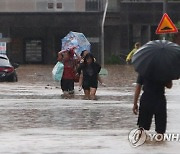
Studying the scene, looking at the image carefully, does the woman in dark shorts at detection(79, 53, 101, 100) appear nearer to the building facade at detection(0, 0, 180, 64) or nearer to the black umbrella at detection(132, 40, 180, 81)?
the black umbrella at detection(132, 40, 180, 81)

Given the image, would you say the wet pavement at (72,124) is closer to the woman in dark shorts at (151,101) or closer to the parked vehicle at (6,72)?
the woman in dark shorts at (151,101)

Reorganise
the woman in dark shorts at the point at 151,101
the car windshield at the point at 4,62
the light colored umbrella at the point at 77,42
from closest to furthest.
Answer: the woman in dark shorts at the point at 151,101 → the car windshield at the point at 4,62 → the light colored umbrella at the point at 77,42

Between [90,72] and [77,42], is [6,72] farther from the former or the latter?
[90,72]

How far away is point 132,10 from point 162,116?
49267mm

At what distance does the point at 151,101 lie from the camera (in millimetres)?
12305

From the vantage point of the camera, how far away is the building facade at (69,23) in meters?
58.7

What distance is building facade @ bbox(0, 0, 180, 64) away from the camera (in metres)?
58.7

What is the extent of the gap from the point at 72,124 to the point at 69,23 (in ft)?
142

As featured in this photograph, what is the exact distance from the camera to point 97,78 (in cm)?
2384

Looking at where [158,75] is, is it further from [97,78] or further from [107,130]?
[97,78]

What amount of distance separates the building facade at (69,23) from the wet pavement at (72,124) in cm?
3218

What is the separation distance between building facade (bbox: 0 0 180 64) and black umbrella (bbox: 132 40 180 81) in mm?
45943

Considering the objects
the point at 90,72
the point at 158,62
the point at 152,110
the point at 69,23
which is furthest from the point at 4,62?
the point at 69,23

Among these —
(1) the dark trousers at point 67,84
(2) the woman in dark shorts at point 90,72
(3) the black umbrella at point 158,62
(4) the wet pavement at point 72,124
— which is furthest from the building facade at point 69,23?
(3) the black umbrella at point 158,62
